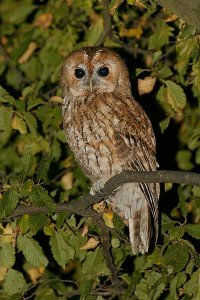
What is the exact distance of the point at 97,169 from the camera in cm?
306

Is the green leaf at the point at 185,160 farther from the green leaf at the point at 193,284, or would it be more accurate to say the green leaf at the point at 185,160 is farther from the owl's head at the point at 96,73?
the green leaf at the point at 193,284

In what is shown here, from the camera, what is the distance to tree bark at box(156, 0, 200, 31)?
2516 mm

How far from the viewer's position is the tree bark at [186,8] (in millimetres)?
2516

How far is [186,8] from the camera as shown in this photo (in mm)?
2531

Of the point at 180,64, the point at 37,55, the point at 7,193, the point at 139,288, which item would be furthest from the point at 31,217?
the point at 37,55

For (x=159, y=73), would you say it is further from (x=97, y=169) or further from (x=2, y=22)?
(x=2, y=22)

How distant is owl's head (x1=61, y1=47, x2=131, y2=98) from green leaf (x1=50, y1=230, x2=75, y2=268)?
71 cm

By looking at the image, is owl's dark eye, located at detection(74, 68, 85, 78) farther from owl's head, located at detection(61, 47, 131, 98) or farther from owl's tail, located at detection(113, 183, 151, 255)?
owl's tail, located at detection(113, 183, 151, 255)

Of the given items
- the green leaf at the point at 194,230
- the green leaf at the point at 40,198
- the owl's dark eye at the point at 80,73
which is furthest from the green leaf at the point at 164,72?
the green leaf at the point at 40,198

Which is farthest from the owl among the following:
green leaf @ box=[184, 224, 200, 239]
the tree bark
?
the tree bark

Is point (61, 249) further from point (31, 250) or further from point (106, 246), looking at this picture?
point (106, 246)

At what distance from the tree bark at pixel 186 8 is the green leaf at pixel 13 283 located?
1391mm

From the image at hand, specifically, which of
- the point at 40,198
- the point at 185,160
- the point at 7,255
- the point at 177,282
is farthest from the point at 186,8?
the point at 185,160

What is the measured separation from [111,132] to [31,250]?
647 millimetres
